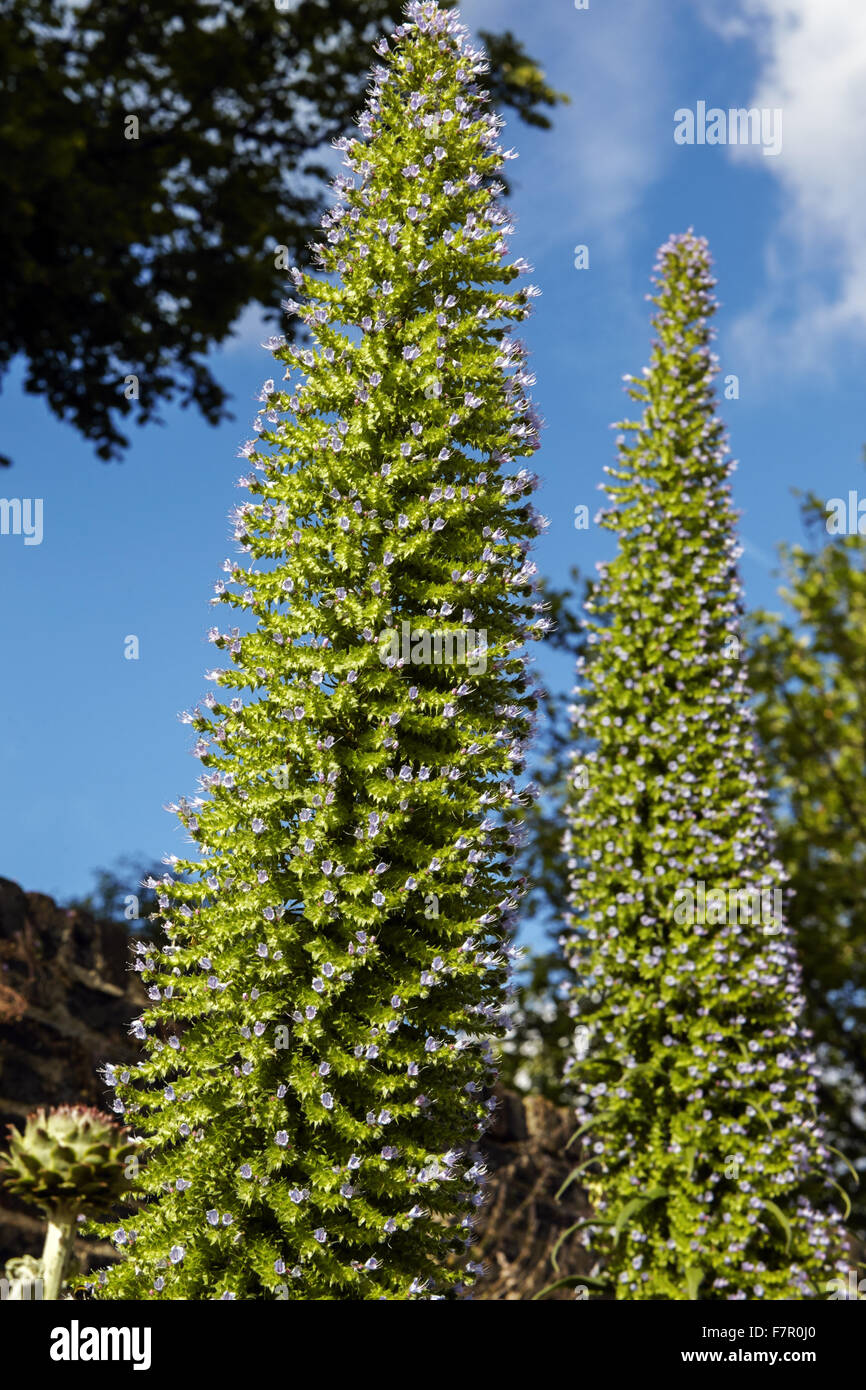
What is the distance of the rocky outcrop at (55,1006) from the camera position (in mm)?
7730

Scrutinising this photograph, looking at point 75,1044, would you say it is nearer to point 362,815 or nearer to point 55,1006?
point 55,1006

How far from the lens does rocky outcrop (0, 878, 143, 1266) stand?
7.73 meters

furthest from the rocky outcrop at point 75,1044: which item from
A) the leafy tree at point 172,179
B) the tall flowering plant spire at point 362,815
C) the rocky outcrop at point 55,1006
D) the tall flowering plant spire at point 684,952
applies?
the leafy tree at point 172,179

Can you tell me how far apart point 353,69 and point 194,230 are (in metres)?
2.80

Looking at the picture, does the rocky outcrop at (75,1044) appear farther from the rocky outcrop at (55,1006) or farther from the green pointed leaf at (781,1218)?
the green pointed leaf at (781,1218)

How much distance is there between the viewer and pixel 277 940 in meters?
4.35

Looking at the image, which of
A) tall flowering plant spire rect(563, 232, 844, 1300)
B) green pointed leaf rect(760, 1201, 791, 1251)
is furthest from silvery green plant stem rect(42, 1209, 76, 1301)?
green pointed leaf rect(760, 1201, 791, 1251)

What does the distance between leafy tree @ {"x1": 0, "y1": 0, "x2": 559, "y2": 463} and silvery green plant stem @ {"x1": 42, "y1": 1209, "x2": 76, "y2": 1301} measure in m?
9.05

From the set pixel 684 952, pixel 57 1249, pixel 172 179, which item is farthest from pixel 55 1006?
pixel 172 179

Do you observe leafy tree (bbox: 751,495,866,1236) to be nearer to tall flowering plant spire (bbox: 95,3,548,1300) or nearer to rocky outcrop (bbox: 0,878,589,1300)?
rocky outcrop (bbox: 0,878,589,1300)

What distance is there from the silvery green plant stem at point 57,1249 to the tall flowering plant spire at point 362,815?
0.57 metres

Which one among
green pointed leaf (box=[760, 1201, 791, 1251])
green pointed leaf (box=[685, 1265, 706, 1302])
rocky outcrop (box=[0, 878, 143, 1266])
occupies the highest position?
rocky outcrop (box=[0, 878, 143, 1266])

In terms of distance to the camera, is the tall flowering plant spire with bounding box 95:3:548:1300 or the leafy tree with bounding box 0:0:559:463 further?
the leafy tree with bounding box 0:0:559:463

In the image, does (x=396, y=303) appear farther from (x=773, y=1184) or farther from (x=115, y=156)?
(x=115, y=156)
